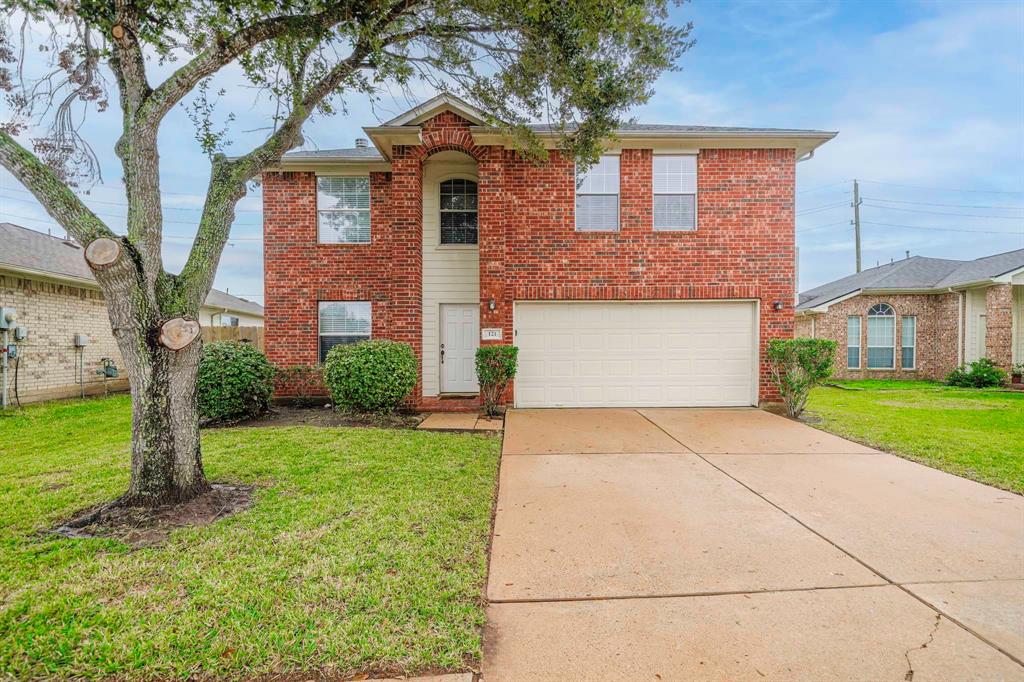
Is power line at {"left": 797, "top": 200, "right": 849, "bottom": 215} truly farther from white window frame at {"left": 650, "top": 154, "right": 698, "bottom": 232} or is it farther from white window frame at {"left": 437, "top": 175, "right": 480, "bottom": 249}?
white window frame at {"left": 437, "top": 175, "right": 480, "bottom": 249}

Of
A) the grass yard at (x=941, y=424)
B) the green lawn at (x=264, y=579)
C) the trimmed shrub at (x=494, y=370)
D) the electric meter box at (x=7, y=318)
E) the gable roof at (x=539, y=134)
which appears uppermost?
the gable roof at (x=539, y=134)

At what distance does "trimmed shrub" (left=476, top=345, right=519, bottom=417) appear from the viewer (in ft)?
26.5

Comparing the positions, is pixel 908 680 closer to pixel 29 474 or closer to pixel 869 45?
pixel 29 474

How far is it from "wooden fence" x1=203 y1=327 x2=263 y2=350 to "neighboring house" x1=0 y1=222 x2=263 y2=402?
244 cm

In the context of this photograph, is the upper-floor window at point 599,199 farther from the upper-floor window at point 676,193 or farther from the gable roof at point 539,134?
the upper-floor window at point 676,193

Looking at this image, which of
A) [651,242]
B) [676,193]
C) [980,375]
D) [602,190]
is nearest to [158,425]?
[602,190]

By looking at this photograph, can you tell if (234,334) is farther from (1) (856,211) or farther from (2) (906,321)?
(1) (856,211)

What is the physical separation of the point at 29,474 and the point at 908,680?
291 inches

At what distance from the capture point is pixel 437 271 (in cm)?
955

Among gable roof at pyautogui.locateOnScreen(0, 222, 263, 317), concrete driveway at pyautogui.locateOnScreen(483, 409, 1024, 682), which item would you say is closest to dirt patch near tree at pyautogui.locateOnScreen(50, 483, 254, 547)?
concrete driveway at pyautogui.locateOnScreen(483, 409, 1024, 682)

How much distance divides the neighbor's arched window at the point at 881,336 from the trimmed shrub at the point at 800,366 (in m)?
9.10

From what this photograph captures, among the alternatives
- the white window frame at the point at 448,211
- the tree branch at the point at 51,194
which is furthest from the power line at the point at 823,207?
the tree branch at the point at 51,194

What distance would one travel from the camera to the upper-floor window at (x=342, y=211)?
9.49m

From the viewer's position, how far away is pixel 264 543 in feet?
10.3
